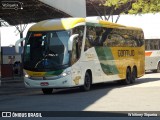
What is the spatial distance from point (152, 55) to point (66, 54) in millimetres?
19813

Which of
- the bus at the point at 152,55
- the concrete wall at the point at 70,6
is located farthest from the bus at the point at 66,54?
the bus at the point at 152,55

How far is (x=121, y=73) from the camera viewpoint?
2603 centimetres

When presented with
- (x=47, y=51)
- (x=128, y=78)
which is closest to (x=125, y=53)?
(x=128, y=78)

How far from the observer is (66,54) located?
2077 centimetres

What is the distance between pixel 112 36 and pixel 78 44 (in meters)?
4.36

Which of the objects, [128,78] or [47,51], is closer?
[47,51]

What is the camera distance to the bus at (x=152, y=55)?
39312 millimetres

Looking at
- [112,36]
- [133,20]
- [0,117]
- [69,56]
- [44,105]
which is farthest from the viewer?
[133,20]

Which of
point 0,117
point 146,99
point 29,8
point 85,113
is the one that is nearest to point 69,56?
point 146,99

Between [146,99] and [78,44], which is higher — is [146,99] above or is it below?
below

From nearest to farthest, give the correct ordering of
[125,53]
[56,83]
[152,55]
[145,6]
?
[56,83] → [125,53] → [145,6] → [152,55]

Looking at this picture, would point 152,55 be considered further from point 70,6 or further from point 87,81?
point 87,81

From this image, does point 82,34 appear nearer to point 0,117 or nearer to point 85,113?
point 85,113

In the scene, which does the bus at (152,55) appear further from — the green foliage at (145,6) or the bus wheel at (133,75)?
the bus wheel at (133,75)
